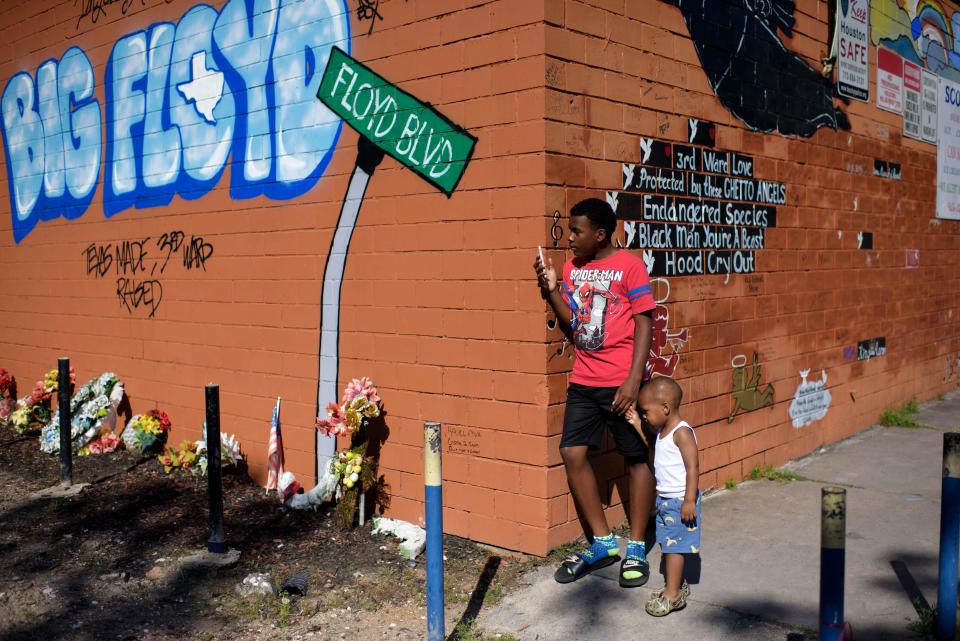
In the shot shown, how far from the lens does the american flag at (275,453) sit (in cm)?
642

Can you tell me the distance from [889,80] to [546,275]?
599 centimetres

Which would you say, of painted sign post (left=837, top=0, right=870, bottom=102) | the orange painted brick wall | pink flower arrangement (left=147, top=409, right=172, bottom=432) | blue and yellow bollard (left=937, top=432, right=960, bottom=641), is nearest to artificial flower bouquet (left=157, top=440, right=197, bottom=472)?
the orange painted brick wall

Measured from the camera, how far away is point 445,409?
5406 millimetres

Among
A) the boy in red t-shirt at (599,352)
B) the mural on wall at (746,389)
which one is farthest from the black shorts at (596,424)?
the mural on wall at (746,389)

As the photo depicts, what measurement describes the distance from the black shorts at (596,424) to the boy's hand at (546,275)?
1.83 ft

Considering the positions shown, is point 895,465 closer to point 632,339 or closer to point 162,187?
point 632,339

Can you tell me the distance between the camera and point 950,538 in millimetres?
3756

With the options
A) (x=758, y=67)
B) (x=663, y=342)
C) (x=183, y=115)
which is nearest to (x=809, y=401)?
(x=663, y=342)

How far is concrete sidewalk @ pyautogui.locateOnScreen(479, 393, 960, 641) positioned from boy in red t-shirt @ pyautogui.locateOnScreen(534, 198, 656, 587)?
255mm

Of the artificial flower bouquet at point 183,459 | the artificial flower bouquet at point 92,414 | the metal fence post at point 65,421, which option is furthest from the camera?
the artificial flower bouquet at point 92,414

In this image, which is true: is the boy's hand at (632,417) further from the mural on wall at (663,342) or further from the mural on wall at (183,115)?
the mural on wall at (183,115)

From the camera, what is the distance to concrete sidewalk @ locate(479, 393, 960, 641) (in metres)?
4.09

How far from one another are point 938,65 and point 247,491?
346 inches

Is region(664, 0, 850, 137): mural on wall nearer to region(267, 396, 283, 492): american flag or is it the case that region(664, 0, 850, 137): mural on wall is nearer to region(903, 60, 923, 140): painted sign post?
region(903, 60, 923, 140): painted sign post
